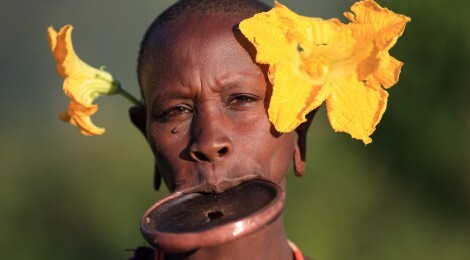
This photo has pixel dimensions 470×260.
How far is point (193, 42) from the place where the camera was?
324 cm

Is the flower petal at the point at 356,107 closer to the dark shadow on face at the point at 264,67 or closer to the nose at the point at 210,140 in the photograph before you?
the dark shadow on face at the point at 264,67

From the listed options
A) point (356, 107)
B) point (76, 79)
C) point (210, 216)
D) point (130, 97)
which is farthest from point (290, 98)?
point (76, 79)

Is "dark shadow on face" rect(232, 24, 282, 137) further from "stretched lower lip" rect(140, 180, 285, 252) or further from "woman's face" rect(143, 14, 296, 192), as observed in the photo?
"stretched lower lip" rect(140, 180, 285, 252)

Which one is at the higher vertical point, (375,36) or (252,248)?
(375,36)

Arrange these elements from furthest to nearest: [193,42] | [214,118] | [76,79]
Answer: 1. [76,79]
2. [193,42]
3. [214,118]

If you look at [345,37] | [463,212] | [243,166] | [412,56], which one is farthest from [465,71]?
[243,166]

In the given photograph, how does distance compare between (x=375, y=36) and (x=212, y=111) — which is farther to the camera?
(x=375, y=36)

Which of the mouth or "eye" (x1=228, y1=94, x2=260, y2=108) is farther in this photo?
"eye" (x1=228, y1=94, x2=260, y2=108)

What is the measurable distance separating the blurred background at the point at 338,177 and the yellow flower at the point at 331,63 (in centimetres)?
245

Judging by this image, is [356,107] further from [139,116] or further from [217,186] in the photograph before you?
[139,116]

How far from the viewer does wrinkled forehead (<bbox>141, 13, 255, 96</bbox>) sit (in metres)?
3.21

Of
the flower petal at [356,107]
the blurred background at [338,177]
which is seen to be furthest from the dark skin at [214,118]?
the blurred background at [338,177]

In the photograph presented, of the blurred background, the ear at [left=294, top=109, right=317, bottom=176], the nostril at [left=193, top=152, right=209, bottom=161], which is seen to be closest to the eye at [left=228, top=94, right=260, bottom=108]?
the nostril at [left=193, top=152, right=209, bottom=161]

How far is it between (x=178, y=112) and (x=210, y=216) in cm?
51
